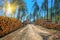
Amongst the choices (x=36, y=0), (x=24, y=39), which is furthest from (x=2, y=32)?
(x=36, y=0)

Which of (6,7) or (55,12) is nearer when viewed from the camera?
(6,7)

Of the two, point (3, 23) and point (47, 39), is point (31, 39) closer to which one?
point (47, 39)

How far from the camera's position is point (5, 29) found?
8.98 meters

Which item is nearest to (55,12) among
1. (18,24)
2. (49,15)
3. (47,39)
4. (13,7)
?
(49,15)

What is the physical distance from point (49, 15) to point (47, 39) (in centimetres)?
721

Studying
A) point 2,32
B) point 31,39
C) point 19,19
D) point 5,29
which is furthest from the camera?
point 19,19

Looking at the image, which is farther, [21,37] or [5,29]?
[5,29]

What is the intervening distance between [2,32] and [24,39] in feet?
4.52

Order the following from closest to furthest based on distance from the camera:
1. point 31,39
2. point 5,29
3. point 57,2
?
point 31,39
point 5,29
point 57,2

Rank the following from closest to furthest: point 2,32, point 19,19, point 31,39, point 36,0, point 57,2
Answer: point 31,39, point 2,32, point 19,19, point 36,0, point 57,2

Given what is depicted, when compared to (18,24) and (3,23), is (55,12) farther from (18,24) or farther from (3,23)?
(3,23)

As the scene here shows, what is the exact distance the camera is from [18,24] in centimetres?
1080

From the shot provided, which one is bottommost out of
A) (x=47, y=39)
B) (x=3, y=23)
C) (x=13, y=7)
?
(x=47, y=39)

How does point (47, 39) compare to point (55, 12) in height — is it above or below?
below
